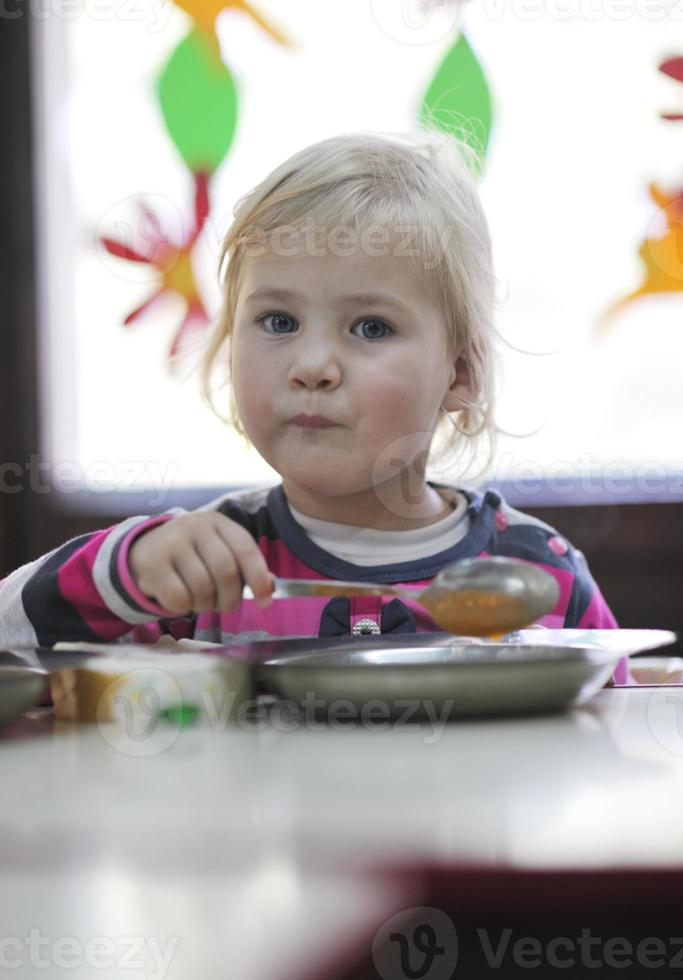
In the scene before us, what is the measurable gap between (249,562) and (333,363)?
0.34 metres

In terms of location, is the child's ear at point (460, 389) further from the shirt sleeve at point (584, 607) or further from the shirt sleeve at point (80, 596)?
the shirt sleeve at point (80, 596)

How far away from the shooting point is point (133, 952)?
0.29 m

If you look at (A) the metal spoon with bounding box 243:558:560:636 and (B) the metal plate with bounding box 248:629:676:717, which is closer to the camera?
(B) the metal plate with bounding box 248:629:676:717

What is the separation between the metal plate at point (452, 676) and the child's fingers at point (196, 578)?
0.27 feet

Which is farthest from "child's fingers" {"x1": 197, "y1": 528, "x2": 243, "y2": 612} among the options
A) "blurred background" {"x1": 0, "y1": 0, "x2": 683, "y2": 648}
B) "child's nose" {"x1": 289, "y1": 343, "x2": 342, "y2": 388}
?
"blurred background" {"x1": 0, "y1": 0, "x2": 683, "y2": 648}

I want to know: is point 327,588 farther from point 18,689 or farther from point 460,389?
point 460,389

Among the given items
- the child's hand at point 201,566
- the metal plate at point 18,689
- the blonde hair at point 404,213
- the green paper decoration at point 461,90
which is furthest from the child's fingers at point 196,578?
the green paper decoration at point 461,90

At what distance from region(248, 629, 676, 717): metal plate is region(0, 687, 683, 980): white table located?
0.02 meters

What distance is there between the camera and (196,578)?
0.67 meters

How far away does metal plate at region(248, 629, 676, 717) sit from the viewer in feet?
1.73

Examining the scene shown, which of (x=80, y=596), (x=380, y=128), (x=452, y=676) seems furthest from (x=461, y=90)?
(x=452, y=676)

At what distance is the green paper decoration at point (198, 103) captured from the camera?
2.04 metres

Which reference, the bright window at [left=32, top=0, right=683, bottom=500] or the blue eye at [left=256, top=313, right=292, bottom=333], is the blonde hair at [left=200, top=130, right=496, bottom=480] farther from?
the bright window at [left=32, top=0, right=683, bottom=500]

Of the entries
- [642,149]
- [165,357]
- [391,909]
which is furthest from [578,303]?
[391,909]
